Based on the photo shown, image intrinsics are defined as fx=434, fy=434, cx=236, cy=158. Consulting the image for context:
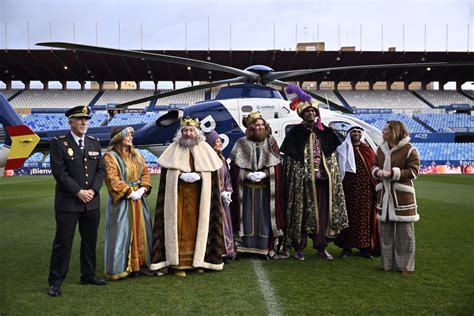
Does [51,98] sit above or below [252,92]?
above

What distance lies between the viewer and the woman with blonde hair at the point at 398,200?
→ 483cm

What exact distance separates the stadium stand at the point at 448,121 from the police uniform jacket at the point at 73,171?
3237 centimetres

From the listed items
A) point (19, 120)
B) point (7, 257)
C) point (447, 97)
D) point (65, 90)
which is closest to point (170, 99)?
point (65, 90)

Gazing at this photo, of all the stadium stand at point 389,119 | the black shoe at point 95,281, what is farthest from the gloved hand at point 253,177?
the stadium stand at point 389,119

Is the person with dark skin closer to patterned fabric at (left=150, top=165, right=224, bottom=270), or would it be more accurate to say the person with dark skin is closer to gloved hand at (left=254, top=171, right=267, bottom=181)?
gloved hand at (left=254, top=171, right=267, bottom=181)

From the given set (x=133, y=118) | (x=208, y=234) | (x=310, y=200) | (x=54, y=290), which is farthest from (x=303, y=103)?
(x=133, y=118)

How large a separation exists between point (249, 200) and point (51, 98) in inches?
1590

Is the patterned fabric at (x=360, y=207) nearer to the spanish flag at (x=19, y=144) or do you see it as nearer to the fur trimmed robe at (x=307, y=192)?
the fur trimmed robe at (x=307, y=192)

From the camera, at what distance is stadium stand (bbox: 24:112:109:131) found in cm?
3362

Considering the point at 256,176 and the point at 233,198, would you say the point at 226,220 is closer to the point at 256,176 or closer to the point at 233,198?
the point at 233,198

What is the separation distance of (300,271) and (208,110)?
4.73m

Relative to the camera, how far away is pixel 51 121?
34406 mm

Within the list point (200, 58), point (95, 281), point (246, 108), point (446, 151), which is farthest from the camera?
point (200, 58)

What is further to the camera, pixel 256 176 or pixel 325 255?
pixel 325 255
